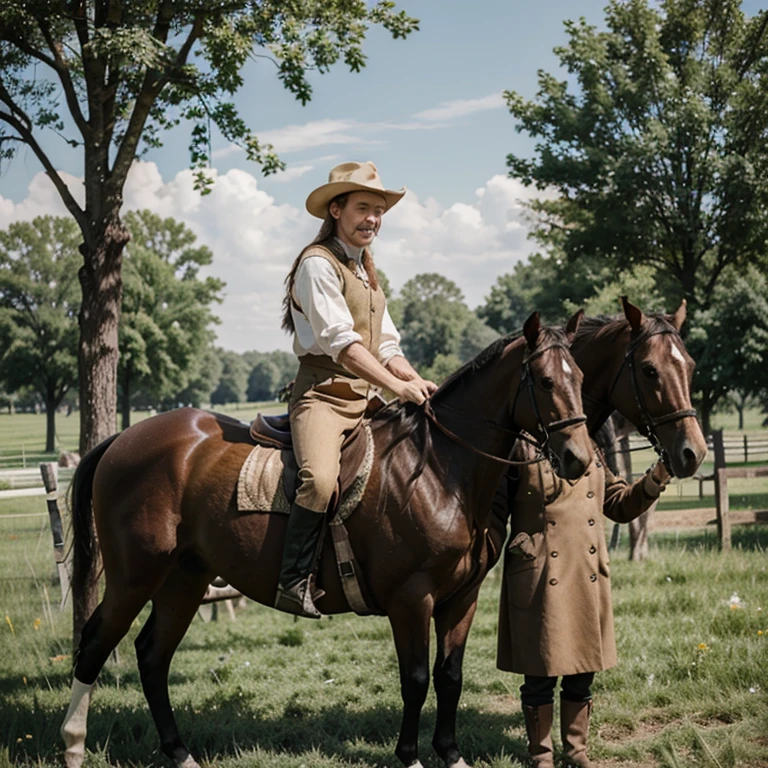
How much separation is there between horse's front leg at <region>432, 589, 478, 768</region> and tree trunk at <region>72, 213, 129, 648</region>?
377cm

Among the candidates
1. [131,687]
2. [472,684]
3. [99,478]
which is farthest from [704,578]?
[99,478]

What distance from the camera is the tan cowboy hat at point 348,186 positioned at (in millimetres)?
4445

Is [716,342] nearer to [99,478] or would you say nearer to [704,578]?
[704,578]

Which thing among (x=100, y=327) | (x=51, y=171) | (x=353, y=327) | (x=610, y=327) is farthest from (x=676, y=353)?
(x=51, y=171)

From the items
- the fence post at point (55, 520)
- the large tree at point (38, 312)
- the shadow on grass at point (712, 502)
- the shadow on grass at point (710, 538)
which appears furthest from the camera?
the shadow on grass at point (712, 502)

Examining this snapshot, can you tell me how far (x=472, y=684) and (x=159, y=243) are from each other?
43.5 metres

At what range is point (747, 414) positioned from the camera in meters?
74.1

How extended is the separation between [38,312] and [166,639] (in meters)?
11.7

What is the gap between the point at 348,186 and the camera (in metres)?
4.45

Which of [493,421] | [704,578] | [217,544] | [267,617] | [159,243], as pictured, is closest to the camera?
[493,421]

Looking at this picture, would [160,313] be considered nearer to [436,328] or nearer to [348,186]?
[348,186]

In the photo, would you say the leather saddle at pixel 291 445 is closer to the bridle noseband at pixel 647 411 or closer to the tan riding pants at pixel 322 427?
the tan riding pants at pixel 322 427

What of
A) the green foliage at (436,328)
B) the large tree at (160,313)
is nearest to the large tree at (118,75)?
the large tree at (160,313)

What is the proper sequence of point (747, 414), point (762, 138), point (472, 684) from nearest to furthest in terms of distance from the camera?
point (472, 684)
point (762, 138)
point (747, 414)
